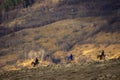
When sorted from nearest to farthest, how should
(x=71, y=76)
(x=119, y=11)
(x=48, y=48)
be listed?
1. (x=71, y=76)
2. (x=48, y=48)
3. (x=119, y=11)

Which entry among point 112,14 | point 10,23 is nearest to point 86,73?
point 112,14

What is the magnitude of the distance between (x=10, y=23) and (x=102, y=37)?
28.3 metres

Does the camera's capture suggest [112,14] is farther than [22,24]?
No

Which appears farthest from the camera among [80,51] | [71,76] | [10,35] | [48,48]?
[10,35]

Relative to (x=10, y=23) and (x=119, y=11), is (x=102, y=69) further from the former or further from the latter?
(x=10, y=23)

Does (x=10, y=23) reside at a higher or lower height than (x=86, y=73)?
higher

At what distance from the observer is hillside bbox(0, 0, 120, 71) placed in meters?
51.2

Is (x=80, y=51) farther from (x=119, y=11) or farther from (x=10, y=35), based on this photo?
(x=10, y=35)

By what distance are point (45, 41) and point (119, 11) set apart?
19.5m

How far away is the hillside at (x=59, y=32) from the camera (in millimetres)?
51156

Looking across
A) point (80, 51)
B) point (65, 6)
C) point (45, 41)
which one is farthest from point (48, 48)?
point (65, 6)

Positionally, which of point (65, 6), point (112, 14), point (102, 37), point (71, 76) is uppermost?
point (65, 6)

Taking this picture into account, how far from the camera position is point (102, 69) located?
22250 millimetres

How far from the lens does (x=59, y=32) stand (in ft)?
194
